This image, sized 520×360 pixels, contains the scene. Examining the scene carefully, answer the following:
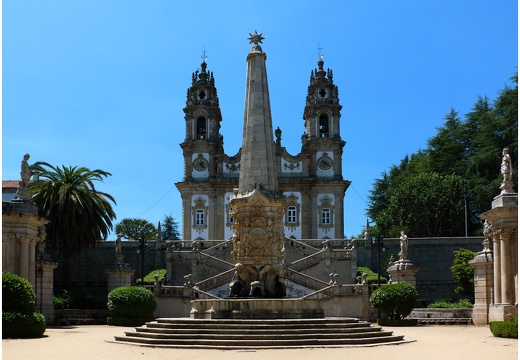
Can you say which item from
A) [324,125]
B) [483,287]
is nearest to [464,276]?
[483,287]

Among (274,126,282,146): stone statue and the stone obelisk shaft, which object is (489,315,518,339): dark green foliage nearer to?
the stone obelisk shaft

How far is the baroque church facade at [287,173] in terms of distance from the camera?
67812mm

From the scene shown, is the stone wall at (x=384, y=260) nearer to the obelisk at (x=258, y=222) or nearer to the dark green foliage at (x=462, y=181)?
the dark green foliage at (x=462, y=181)

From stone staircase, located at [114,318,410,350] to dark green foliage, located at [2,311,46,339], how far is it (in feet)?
10.3

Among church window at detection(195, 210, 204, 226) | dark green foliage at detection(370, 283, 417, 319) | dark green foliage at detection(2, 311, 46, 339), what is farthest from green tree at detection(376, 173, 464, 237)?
dark green foliage at detection(2, 311, 46, 339)

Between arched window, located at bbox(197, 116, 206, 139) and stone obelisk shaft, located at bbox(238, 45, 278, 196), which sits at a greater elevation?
arched window, located at bbox(197, 116, 206, 139)

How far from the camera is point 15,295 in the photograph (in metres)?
23.5

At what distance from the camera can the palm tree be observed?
42688 mm

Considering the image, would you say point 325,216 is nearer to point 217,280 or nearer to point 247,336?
point 217,280

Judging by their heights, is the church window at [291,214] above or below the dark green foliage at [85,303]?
above

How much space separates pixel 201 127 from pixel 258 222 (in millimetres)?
45264

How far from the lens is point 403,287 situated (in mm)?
34500

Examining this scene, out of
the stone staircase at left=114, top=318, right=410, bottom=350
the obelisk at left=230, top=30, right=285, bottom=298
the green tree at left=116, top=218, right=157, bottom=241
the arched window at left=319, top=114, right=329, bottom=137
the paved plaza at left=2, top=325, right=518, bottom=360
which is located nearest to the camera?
the paved plaza at left=2, top=325, right=518, bottom=360

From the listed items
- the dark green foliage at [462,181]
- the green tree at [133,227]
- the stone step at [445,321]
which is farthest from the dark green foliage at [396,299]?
the green tree at [133,227]
